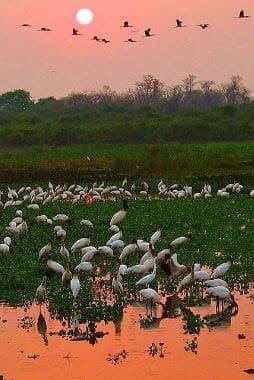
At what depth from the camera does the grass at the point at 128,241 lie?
14352 millimetres

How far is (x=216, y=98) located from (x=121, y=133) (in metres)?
56.8

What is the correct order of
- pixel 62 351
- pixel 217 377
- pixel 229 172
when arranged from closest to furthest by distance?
pixel 217 377
pixel 62 351
pixel 229 172

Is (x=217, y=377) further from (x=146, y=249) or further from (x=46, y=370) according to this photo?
(x=146, y=249)

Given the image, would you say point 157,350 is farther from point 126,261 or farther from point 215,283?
point 126,261

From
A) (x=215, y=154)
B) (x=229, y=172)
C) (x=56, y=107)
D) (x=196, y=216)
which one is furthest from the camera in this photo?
(x=56, y=107)

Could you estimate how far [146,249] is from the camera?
56.2ft

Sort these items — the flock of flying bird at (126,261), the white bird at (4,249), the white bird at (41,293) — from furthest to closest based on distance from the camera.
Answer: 1. the white bird at (4,249)
2. the white bird at (41,293)
3. the flock of flying bird at (126,261)

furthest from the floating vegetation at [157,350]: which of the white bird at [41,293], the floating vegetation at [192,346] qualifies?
the white bird at [41,293]

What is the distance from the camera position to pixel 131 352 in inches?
446

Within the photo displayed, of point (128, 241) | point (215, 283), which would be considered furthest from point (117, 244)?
point (215, 283)

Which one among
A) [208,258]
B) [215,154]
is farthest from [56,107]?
[208,258]

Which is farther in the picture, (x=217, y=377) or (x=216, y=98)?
(x=216, y=98)

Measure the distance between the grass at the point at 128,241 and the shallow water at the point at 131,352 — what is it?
2.73 ft

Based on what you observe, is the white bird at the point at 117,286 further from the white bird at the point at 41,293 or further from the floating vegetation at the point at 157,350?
the floating vegetation at the point at 157,350
